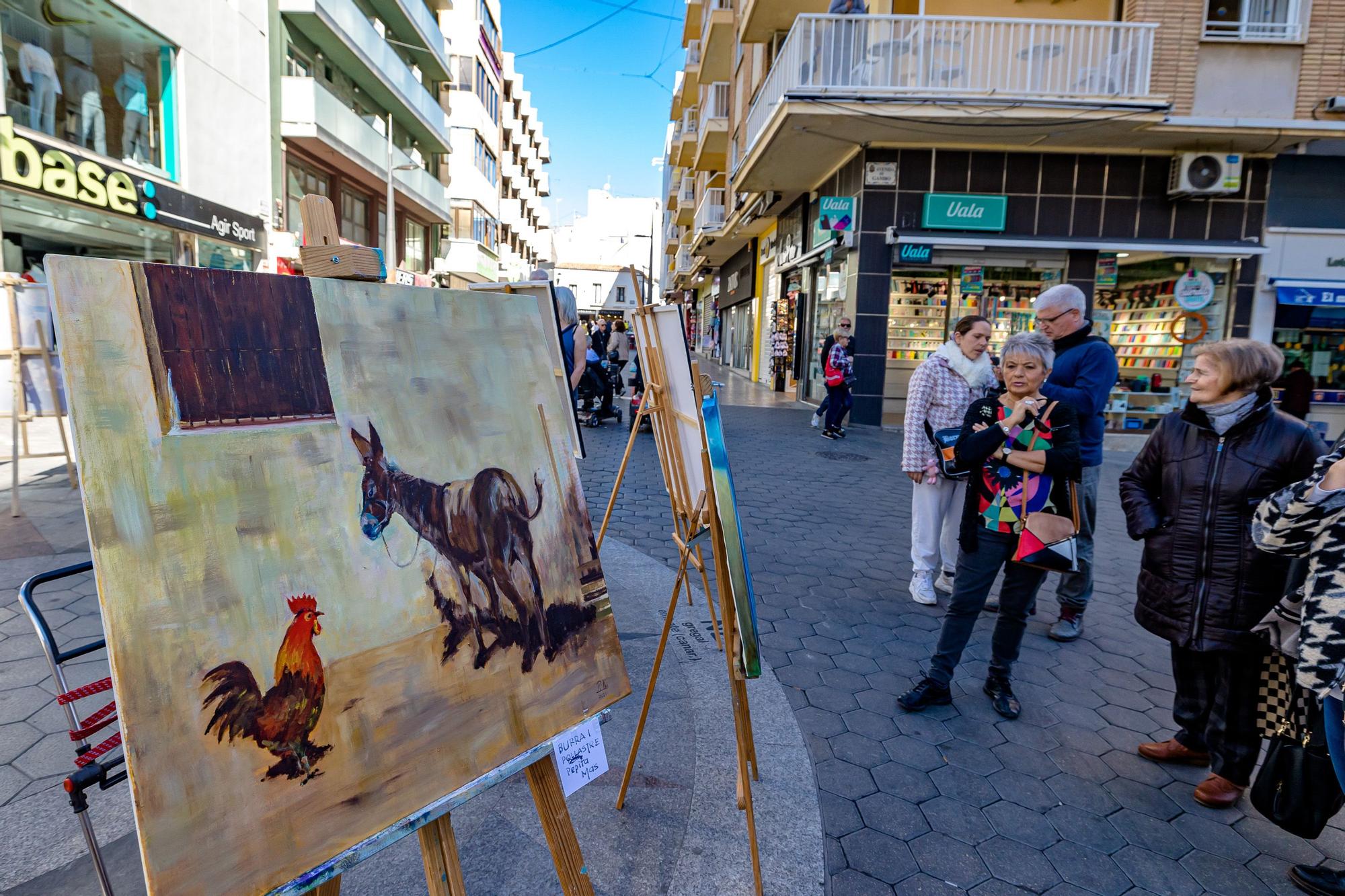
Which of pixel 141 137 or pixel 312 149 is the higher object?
pixel 312 149

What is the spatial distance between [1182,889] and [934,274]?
12349mm

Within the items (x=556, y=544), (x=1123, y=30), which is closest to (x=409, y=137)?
(x=1123, y=30)

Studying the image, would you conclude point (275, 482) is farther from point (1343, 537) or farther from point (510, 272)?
point (510, 272)

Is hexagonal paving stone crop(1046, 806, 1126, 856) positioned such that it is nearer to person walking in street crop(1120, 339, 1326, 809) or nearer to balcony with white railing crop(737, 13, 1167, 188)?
person walking in street crop(1120, 339, 1326, 809)

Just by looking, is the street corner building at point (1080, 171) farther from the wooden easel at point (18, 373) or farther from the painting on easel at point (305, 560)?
the painting on easel at point (305, 560)

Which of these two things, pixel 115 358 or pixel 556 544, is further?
pixel 556 544

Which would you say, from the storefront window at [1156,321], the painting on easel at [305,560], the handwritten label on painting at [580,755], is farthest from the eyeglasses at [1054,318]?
the storefront window at [1156,321]

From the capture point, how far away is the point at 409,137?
2781 centimetres

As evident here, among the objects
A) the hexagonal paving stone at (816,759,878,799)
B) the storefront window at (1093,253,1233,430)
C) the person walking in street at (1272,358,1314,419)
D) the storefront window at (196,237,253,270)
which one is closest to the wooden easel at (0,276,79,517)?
the hexagonal paving stone at (816,759,878,799)

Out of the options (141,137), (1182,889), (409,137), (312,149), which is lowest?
(1182,889)

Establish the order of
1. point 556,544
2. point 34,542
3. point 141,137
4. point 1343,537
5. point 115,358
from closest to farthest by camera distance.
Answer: point 115,358 < point 556,544 < point 1343,537 < point 34,542 < point 141,137

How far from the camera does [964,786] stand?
278cm

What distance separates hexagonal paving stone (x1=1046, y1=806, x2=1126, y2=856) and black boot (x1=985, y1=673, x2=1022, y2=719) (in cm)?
62

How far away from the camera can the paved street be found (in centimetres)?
236
